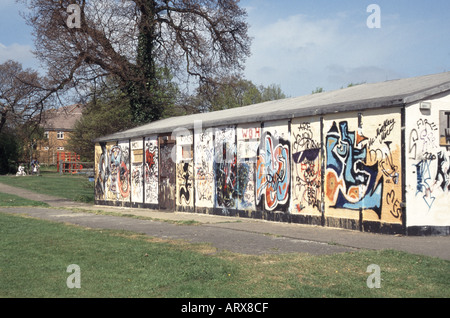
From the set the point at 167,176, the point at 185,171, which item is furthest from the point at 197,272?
the point at 167,176

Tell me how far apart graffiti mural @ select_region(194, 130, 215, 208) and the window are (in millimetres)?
7668

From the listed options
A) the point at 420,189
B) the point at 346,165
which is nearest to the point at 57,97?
the point at 346,165

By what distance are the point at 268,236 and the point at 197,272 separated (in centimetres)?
457

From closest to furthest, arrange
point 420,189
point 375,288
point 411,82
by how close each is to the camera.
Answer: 1. point 375,288
2. point 420,189
3. point 411,82

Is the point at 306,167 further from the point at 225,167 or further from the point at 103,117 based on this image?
the point at 103,117

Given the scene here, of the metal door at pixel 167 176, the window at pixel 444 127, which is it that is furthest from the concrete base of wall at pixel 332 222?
the window at pixel 444 127

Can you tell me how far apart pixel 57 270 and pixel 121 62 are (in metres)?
20.9

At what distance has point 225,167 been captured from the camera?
1716 centimetres

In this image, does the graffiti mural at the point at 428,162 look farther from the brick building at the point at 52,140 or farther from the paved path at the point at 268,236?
the brick building at the point at 52,140

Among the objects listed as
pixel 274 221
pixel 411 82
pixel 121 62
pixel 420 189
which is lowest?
pixel 274 221

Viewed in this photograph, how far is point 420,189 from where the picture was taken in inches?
468

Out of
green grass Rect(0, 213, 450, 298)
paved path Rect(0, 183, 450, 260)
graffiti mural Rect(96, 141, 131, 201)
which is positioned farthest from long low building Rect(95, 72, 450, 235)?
green grass Rect(0, 213, 450, 298)

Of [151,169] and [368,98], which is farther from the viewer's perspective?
[151,169]
